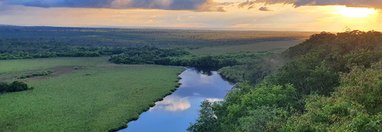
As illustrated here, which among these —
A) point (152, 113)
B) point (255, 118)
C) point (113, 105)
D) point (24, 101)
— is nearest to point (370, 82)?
point (255, 118)

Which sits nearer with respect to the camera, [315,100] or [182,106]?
[315,100]

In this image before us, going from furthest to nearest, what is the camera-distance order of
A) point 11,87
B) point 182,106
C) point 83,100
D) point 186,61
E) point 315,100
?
point 186,61, point 11,87, point 182,106, point 83,100, point 315,100

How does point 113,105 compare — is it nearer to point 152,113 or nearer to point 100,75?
point 152,113

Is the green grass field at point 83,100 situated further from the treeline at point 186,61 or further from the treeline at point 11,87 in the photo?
the treeline at point 186,61

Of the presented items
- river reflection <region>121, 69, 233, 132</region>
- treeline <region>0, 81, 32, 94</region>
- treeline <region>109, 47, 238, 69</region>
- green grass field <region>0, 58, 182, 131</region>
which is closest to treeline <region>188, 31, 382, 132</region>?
river reflection <region>121, 69, 233, 132</region>

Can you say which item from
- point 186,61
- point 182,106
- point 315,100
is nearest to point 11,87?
point 182,106

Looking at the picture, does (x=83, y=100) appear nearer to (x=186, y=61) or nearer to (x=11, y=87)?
(x=11, y=87)

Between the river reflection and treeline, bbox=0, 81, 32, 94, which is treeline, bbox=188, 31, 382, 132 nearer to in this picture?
the river reflection
